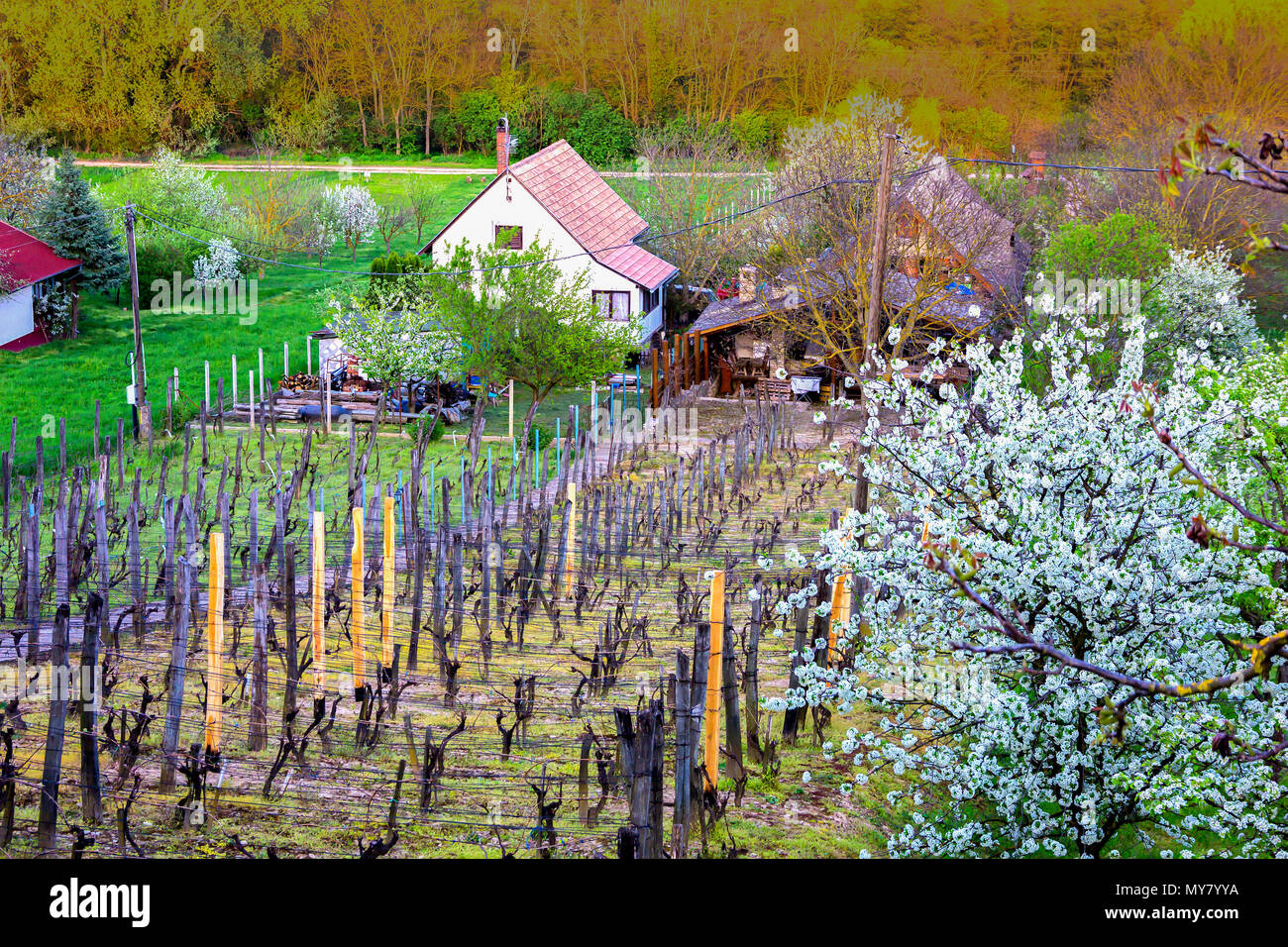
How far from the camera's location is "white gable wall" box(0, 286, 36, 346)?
31.7m

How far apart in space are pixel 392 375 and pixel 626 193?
72.1 feet

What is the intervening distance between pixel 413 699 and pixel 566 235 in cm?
2364

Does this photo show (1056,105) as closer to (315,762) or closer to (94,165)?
(94,165)

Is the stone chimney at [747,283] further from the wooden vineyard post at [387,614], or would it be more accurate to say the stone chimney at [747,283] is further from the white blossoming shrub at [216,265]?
the wooden vineyard post at [387,614]

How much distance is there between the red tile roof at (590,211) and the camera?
114 ft

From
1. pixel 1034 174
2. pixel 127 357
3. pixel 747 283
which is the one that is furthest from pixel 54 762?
pixel 1034 174

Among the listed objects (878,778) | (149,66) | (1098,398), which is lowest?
(878,778)

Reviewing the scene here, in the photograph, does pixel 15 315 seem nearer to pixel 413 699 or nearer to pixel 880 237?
pixel 880 237

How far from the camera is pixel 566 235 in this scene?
113 feet

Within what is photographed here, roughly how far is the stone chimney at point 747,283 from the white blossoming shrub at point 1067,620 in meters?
24.9

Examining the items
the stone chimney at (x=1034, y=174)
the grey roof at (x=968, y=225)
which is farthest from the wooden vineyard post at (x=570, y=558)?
the stone chimney at (x=1034, y=174)

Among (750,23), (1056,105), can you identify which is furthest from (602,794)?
(750,23)

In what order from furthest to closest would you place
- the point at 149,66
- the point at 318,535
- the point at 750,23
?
1. the point at 750,23
2. the point at 149,66
3. the point at 318,535

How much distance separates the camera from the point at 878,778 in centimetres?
1162
